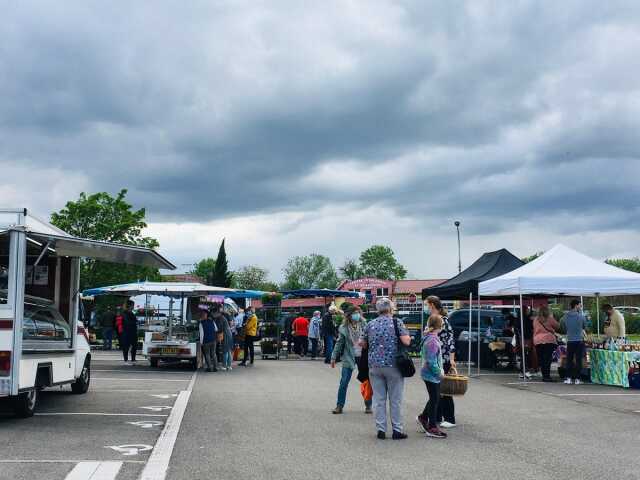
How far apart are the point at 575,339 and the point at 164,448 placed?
38.1 feet

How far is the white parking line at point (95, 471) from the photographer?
6.77m

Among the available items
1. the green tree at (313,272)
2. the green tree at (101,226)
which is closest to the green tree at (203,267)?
the green tree at (313,272)

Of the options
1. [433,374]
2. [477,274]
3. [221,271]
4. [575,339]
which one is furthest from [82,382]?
[221,271]

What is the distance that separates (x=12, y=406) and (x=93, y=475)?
461cm

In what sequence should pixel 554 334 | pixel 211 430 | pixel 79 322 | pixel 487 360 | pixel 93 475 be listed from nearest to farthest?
pixel 93 475
pixel 211 430
pixel 79 322
pixel 554 334
pixel 487 360

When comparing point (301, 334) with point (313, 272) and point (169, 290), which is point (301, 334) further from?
point (313, 272)

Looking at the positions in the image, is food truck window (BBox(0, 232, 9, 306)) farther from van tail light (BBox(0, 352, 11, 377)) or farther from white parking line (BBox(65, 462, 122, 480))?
white parking line (BBox(65, 462, 122, 480))

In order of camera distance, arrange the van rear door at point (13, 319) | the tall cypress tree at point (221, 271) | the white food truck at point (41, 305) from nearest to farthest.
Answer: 1. the van rear door at point (13, 319)
2. the white food truck at point (41, 305)
3. the tall cypress tree at point (221, 271)

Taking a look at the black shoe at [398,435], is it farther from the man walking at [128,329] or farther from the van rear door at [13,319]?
the man walking at [128,329]

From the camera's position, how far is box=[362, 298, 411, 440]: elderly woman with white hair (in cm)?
911

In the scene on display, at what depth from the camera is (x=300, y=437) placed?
9211mm

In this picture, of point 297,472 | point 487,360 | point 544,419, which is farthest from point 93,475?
point 487,360

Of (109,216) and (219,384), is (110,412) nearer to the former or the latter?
(219,384)

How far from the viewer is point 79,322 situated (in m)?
13.5
